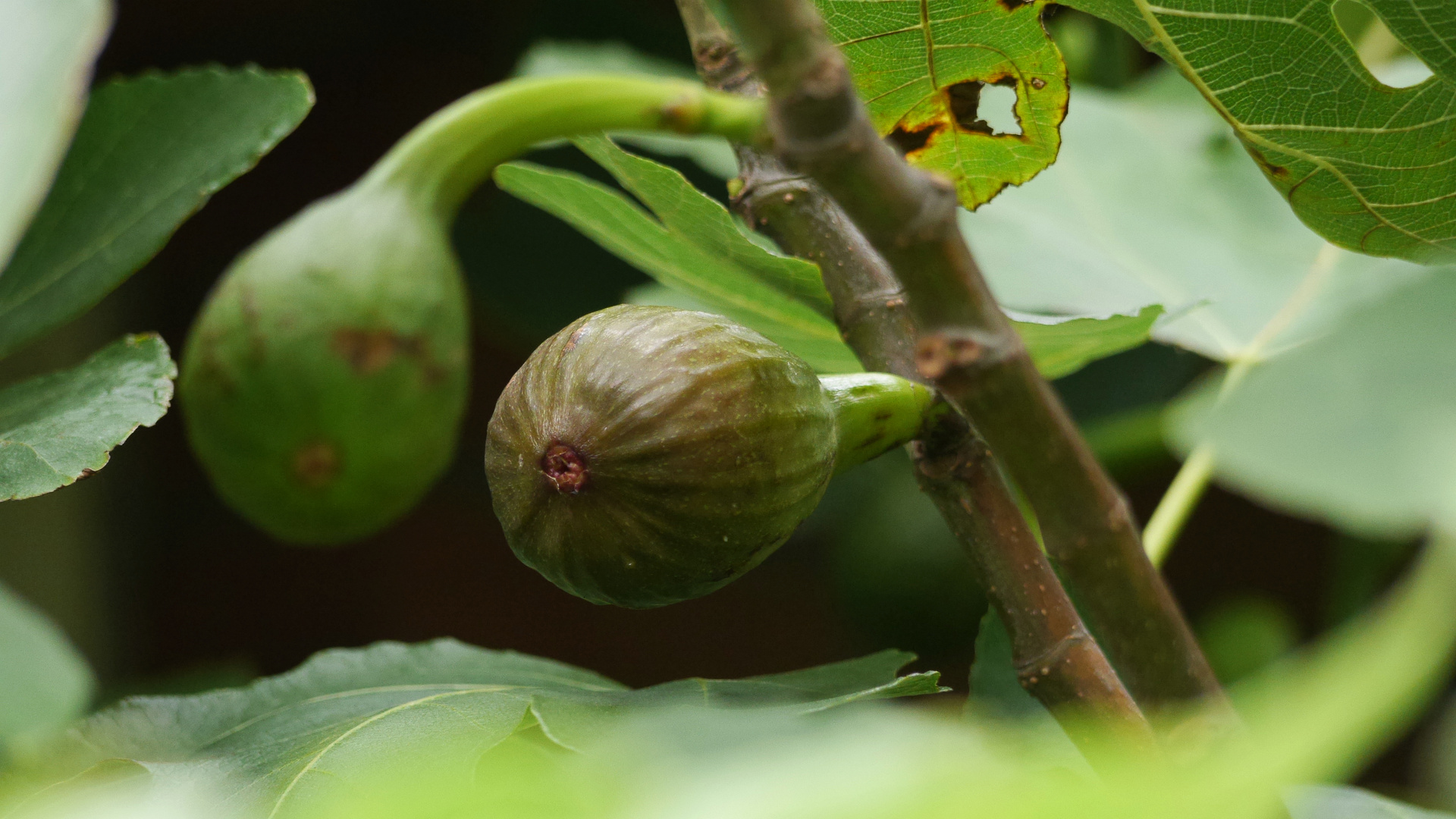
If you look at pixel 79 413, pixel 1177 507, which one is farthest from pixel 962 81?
pixel 79 413

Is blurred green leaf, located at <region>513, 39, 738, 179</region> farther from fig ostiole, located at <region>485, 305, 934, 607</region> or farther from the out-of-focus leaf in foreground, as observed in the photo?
fig ostiole, located at <region>485, 305, 934, 607</region>

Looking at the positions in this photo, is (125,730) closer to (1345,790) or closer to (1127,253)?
(1345,790)

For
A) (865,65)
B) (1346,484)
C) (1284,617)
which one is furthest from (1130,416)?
(1346,484)

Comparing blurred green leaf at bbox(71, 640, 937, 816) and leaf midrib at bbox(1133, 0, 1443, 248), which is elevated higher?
leaf midrib at bbox(1133, 0, 1443, 248)

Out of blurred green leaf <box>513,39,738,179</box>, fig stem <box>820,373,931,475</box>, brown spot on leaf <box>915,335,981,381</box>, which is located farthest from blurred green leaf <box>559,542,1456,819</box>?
blurred green leaf <box>513,39,738,179</box>

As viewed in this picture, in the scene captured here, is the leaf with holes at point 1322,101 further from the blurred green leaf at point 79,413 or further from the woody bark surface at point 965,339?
the blurred green leaf at point 79,413
